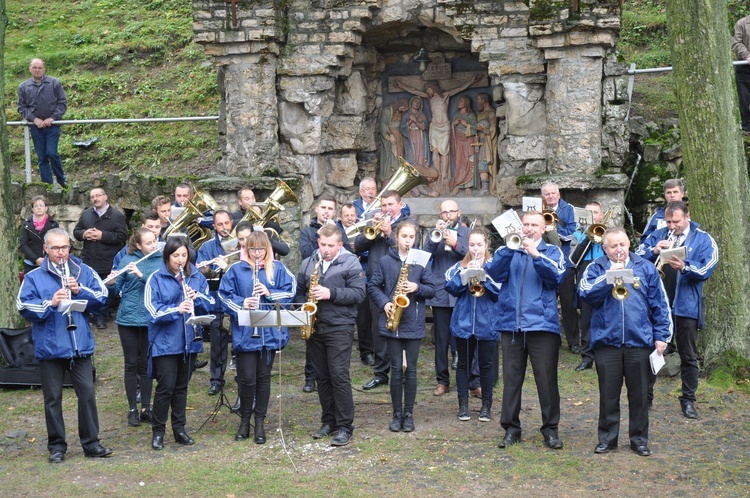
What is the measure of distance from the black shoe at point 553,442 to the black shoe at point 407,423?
3.72 ft

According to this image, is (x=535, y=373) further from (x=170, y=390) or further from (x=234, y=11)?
(x=234, y=11)

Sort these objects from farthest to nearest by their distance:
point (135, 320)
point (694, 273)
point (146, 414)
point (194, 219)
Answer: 1. point (194, 219)
2. point (146, 414)
3. point (135, 320)
4. point (694, 273)

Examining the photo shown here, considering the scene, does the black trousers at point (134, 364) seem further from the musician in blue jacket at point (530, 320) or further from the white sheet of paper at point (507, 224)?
the white sheet of paper at point (507, 224)

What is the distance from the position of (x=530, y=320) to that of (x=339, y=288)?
1.53 meters

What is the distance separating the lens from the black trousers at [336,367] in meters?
8.08

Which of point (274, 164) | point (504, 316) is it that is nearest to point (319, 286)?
point (504, 316)

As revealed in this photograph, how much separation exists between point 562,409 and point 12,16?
16186mm

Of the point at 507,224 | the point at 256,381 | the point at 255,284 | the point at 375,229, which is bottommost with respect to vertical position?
the point at 256,381

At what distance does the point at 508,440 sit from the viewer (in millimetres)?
7945

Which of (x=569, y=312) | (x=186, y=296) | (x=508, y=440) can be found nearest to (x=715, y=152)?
(x=569, y=312)

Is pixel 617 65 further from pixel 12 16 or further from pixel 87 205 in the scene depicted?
pixel 12 16

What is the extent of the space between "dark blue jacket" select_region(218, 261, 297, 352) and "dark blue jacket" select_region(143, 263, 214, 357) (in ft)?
0.93

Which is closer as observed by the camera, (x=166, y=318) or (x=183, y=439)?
(x=166, y=318)

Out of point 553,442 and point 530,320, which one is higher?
point 530,320
